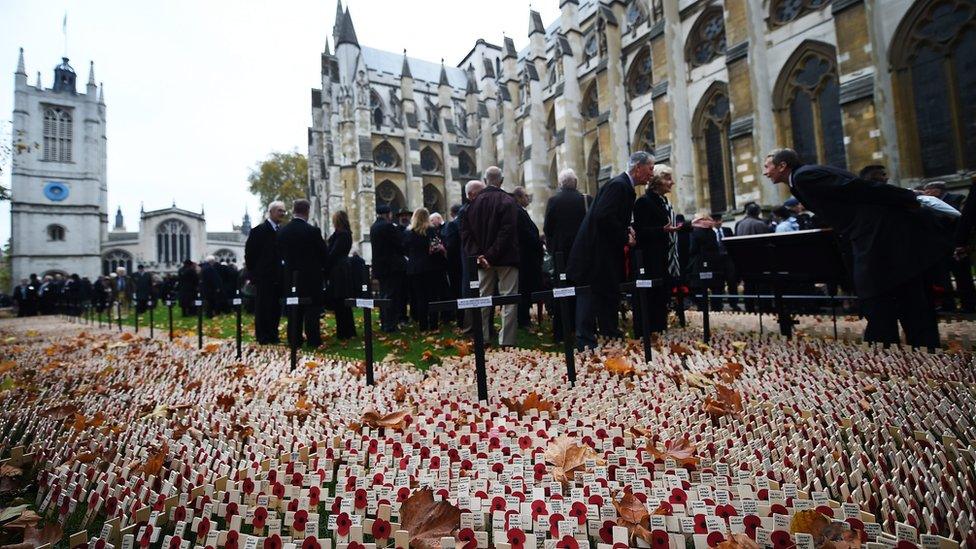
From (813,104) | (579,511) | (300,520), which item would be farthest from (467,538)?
(813,104)

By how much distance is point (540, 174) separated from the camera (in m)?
28.2

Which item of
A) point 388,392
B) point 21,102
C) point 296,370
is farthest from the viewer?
point 21,102

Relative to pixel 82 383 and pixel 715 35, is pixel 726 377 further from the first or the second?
pixel 715 35

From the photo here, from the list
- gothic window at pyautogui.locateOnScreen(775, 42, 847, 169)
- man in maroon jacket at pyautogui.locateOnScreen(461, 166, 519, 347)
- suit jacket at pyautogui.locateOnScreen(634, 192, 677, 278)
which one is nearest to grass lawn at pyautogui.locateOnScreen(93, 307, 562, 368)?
man in maroon jacket at pyautogui.locateOnScreen(461, 166, 519, 347)

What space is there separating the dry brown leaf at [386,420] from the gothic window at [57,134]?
56.4 m

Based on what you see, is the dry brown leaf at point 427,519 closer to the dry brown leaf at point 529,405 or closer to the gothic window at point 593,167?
the dry brown leaf at point 529,405

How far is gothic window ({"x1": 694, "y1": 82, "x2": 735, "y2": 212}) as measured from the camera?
16.9 metres

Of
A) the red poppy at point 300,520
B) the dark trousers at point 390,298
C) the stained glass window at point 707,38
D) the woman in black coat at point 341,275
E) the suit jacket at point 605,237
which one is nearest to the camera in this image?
the red poppy at point 300,520

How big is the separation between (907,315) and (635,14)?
75.9 feet

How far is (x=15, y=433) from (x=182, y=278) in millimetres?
13089

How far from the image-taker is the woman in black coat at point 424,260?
7380 mm

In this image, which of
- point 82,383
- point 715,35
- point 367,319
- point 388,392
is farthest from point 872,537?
point 715,35

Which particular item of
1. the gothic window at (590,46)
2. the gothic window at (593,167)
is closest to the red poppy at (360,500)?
the gothic window at (593,167)

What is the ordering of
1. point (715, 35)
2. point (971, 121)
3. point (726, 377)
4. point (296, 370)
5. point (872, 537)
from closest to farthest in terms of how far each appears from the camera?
point (872, 537) < point (726, 377) < point (296, 370) < point (971, 121) < point (715, 35)
